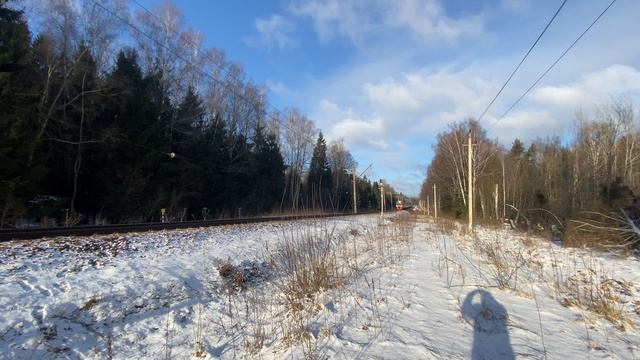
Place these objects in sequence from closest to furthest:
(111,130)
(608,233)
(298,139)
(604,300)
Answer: (604,300)
(608,233)
(111,130)
(298,139)

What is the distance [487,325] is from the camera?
543 centimetres

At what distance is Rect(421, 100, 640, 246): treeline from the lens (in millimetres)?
15727

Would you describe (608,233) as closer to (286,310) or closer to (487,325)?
(487,325)

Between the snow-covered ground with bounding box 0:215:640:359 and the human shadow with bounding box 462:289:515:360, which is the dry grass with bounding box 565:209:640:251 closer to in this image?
the snow-covered ground with bounding box 0:215:640:359

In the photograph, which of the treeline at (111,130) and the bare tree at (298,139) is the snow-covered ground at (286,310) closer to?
the treeline at (111,130)

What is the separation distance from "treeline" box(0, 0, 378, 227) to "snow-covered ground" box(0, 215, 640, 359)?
8.43 ft

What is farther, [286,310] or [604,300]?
[604,300]

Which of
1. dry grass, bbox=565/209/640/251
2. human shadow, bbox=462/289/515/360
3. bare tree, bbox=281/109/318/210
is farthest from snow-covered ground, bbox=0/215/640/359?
bare tree, bbox=281/109/318/210

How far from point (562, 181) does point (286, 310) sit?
34.2 metres

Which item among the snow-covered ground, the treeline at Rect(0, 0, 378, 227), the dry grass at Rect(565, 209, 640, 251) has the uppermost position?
the treeline at Rect(0, 0, 378, 227)

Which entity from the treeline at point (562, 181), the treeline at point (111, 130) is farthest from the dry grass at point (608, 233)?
the treeline at point (111, 130)

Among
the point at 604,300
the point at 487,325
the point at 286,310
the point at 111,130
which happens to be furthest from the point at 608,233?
the point at 111,130

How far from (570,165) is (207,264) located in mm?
36207

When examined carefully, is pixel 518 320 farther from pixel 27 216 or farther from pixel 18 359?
pixel 27 216
